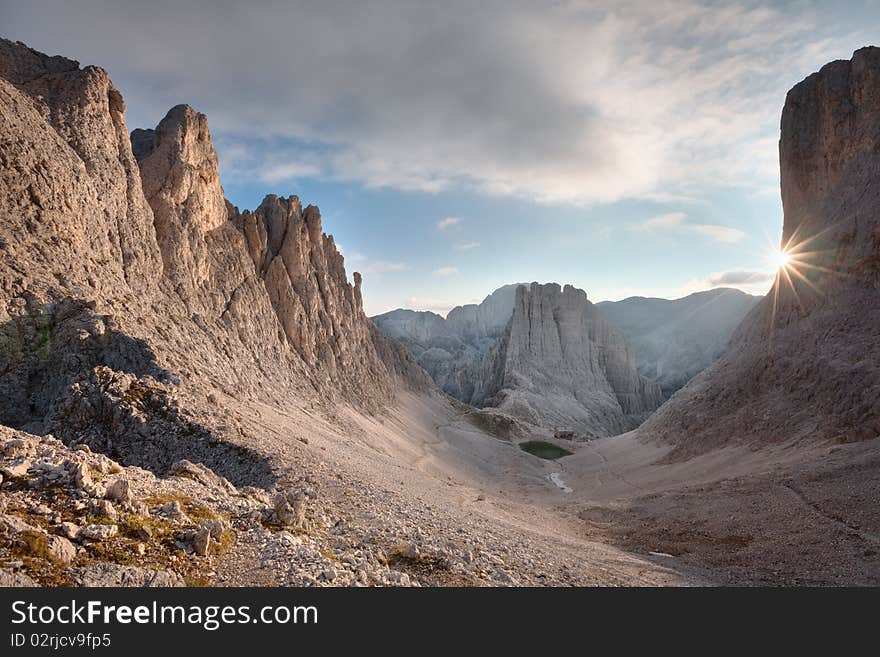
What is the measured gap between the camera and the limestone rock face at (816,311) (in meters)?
41.8

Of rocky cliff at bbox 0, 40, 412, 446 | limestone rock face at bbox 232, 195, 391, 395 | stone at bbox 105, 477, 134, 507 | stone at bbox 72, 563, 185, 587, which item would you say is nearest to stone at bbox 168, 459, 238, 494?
stone at bbox 105, 477, 134, 507

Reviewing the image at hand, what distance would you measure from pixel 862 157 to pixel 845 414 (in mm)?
Result: 37162

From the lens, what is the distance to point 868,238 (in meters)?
48.8

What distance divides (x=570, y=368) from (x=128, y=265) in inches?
5504

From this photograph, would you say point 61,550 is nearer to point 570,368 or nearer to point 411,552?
point 411,552

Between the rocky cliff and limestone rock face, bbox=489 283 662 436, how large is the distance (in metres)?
83.9

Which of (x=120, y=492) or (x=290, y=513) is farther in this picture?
(x=290, y=513)

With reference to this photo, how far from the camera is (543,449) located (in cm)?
9244

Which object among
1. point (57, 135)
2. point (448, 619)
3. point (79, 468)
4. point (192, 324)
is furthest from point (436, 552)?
point (57, 135)

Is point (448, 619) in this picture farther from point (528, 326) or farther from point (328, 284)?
point (528, 326)

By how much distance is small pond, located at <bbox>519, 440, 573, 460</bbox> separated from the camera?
291 ft

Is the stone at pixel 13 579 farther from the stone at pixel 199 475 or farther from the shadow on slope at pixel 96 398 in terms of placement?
the shadow on slope at pixel 96 398

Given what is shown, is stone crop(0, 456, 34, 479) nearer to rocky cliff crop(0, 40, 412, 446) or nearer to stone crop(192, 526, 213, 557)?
stone crop(192, 526, 213, 557)

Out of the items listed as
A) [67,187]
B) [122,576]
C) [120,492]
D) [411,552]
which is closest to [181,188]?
[67,187]
